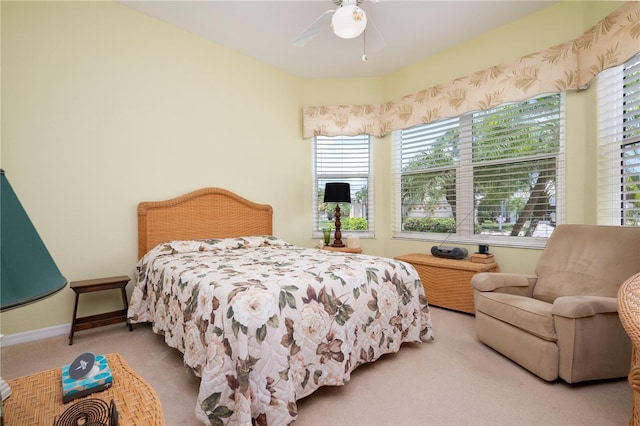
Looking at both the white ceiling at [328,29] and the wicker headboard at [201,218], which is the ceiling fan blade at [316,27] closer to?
the white ceiling at [328,29]

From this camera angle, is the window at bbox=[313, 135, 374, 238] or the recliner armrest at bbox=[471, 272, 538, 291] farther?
the window at bbox=[313, 135, 374, 238]

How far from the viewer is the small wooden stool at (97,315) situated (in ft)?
7.83

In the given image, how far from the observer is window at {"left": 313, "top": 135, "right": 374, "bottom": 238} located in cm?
436

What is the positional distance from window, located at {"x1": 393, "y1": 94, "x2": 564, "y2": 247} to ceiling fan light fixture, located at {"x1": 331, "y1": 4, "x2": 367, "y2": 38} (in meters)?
2.00

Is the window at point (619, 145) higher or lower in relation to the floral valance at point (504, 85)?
lower

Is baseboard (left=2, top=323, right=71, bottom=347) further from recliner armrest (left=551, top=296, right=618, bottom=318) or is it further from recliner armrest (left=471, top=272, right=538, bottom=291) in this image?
recliner armrest (left=551, top=296, right=618, bottom=318)

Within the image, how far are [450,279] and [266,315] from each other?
2.34 metres

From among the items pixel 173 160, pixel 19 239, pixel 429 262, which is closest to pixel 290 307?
pixel 19 239

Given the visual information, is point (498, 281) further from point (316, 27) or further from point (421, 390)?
point (316, 27)

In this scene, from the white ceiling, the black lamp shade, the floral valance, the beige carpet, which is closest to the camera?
the beige carpet

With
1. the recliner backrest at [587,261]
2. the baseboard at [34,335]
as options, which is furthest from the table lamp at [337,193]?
the baseboard at [34,335]

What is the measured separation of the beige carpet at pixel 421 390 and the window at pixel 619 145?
1340mm

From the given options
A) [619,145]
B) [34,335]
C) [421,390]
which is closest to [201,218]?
[34,335]

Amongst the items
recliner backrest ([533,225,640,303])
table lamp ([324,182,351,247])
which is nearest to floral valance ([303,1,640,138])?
table lamp ([324,182,351,247])
